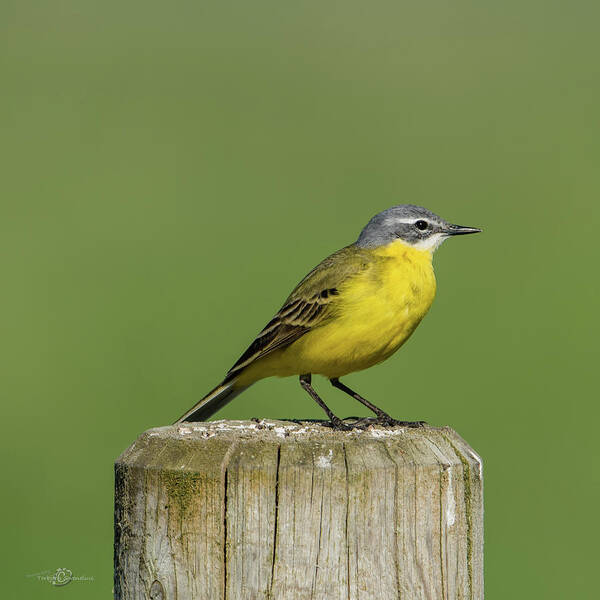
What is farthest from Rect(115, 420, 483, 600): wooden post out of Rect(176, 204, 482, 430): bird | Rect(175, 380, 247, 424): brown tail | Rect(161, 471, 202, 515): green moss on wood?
Rect(176, 204, 482, 430): bird

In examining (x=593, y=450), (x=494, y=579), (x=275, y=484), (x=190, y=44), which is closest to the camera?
(x=275, y=484)

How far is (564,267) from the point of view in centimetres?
1430

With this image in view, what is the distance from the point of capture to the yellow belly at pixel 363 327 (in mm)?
6773

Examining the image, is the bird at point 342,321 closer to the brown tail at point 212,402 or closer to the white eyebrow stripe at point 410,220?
the brown tail at point 212,402

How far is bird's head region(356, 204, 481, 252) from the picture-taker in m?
7.38

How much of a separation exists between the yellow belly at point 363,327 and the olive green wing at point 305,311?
2.0 inches

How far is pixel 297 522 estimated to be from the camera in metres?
3.82

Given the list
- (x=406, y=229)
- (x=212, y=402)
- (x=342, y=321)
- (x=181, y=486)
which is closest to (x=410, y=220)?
(x=406, y=229)

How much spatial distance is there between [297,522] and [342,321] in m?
3.08

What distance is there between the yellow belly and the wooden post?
104 inches

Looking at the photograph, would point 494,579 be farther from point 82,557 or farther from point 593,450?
point 82,557

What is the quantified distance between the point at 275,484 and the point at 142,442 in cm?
68

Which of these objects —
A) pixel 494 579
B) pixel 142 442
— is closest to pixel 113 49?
pixel 494 579

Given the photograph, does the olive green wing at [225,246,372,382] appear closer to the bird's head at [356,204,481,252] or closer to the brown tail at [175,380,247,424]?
the brown tail at [175,380,247,424]
